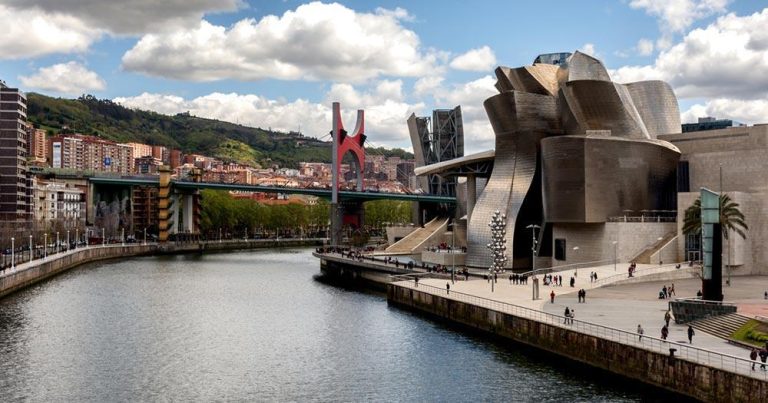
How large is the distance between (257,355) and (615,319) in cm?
1517

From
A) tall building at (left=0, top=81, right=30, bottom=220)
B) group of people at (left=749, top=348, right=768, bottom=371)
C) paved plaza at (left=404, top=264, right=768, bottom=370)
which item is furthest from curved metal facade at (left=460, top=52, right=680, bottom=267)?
tall building at (left=0, top=81, right=30, bottom=220)

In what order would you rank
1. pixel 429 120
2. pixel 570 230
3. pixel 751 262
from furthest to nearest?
pixel 429 120, pixel 570 230, pixel 751 262

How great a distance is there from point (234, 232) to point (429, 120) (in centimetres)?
5085

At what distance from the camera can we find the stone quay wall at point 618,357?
25.1 metres

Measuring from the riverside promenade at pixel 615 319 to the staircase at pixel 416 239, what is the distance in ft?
90.1

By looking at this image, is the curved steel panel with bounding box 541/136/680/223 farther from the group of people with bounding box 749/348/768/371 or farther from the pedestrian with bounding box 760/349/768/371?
the pedestrian with bounding box 760/349/768/371

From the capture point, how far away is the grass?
29.4 metres

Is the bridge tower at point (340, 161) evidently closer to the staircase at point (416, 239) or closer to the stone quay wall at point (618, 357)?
the staircase at point (416, 239)

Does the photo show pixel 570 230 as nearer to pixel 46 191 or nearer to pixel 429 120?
pixel 429 120

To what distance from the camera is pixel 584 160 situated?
5928cm

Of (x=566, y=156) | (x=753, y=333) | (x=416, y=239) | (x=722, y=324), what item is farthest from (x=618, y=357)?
(x=416, y=239)

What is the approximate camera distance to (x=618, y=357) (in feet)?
100

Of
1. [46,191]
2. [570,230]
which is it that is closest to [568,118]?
[570,230]

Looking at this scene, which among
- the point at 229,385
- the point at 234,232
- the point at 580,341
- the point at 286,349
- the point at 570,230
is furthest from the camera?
the point at 234,232
